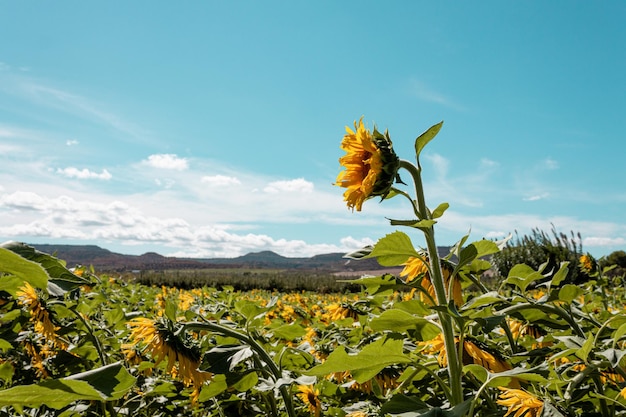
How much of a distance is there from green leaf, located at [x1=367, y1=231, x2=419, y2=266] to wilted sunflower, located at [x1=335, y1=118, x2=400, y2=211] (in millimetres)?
166

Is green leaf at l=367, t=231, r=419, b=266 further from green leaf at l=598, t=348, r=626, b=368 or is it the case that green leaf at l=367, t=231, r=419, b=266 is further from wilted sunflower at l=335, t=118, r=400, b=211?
green leaf at l=598, t=348, r=626, b=368

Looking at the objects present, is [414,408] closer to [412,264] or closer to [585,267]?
[412,264]

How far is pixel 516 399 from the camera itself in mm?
1193

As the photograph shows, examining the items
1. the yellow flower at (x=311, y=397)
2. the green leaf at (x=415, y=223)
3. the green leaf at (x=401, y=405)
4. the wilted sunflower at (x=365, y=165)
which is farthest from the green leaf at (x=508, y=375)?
the yellow flower at (x=311, y=397)

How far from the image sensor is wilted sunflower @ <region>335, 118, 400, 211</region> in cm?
129

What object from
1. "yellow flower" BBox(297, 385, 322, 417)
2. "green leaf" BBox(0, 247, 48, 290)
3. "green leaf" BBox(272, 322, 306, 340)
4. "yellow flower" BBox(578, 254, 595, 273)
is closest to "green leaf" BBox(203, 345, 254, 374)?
"green leaf" BBox(272, 322, 306, 340)

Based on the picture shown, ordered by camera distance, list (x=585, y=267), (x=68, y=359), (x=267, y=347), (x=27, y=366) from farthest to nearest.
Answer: (x=585, y=267), (x=27, y=366), (x=68, y=359), (x=267, y=347)

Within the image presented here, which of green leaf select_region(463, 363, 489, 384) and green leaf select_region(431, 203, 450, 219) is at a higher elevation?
green leaf select_region(431, 203, 450, 219)

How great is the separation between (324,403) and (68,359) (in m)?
1.27

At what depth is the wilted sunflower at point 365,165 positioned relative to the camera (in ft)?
4.23

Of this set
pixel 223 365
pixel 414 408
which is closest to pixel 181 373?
pixel 223 365

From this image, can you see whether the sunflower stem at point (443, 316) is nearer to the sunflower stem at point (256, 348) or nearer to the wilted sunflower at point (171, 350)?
the sunflower stem at point (256, 348)

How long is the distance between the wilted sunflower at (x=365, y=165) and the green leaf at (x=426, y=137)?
0.08m

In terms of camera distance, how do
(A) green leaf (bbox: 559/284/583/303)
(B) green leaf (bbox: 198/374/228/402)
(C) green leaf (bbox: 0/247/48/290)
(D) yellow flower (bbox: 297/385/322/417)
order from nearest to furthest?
(C) green leaf (bbox: 0/247/48/290), (A) green leaf (bbox: 559/284/583/303), (B) green leaf (bbox: 198/374/228/402), (D) yellow flower (bbox: 297/385/322/417)
